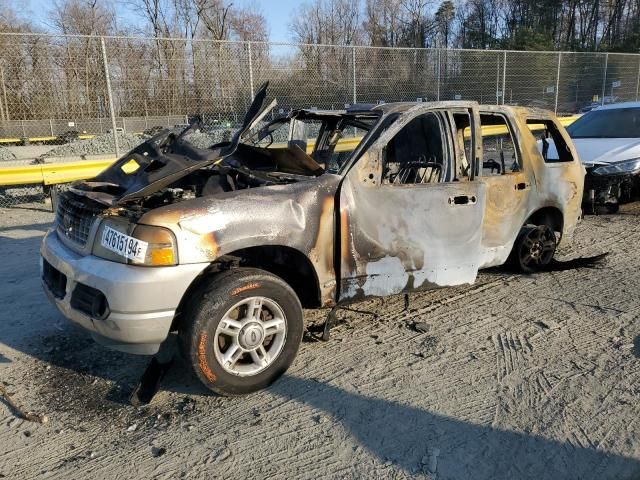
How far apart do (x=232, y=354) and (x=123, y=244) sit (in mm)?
948

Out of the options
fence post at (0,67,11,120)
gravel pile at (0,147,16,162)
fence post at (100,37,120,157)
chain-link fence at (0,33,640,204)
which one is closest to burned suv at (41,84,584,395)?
chain-link fence at (0,33,640,204)

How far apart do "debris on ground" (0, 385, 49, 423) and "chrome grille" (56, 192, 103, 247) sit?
107 cm

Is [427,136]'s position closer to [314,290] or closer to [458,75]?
[314,290]

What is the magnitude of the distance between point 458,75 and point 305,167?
1195cm

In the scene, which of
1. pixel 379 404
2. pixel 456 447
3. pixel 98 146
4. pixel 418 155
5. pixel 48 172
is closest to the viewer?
pixel 456 447

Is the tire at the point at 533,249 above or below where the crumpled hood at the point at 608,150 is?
Answer: below

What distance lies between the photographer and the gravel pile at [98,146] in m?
10.3

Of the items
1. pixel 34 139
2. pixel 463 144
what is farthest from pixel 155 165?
pixel 34 139

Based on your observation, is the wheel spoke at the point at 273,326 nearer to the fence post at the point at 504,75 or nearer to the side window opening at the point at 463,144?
the side window opening at the point at 463,144

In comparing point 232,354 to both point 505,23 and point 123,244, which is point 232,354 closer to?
point 123,244

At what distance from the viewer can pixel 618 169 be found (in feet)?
24.0

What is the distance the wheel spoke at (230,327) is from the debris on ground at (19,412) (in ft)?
3.87

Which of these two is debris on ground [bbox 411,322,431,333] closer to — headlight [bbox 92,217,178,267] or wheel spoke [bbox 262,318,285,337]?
wheel spoke [bbox 262,318,285,337]

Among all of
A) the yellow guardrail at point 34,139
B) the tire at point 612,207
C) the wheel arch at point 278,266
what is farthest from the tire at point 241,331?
the yellow guardrail at point 34,139
